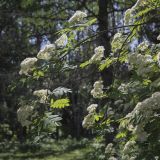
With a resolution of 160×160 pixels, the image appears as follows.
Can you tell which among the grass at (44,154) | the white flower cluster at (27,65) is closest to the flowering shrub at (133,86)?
the white flower cluster at (27,65)

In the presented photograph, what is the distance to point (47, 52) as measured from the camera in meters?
3.84

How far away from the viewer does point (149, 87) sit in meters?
3.74

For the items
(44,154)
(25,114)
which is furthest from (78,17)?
(44,154)

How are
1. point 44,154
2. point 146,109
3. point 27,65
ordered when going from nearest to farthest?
point 146,109
point 27,65
point 44,154

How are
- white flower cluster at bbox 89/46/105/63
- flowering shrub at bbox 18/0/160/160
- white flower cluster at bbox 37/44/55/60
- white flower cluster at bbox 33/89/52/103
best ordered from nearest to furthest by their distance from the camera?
flowering shrub at bbox 18/0/160/160, white flower cluster at bbox 33/89/52/103, white flower cluster at bbox 37/44/55/60, white flower cluster at bbox 89/46/105/63

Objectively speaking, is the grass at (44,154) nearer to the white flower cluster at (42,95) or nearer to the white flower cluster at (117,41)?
the white flower cluster at (117,41)

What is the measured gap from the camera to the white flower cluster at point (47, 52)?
3824 mm

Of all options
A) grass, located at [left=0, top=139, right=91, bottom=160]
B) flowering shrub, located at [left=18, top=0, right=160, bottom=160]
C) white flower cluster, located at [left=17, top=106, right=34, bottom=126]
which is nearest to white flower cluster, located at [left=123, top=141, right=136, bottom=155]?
flowering shrub, located at [left=18, top=0, right=160, bottom=160]

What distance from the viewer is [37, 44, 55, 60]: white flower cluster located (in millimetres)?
3824

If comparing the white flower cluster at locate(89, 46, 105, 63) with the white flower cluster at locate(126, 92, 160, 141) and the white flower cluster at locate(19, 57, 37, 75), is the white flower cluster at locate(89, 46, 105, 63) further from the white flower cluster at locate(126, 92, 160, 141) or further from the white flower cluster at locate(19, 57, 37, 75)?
the white flower cluster at locate(126, 92, 160, 141)

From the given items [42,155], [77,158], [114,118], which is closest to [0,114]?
[42,155]

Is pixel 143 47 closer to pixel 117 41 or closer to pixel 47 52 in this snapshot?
pixel 117 41

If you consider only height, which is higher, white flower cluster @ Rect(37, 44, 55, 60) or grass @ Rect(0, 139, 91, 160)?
white flower cluster @ Rect(37, 44, 55, 60)

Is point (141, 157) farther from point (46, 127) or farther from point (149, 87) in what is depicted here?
point (46, 127)
